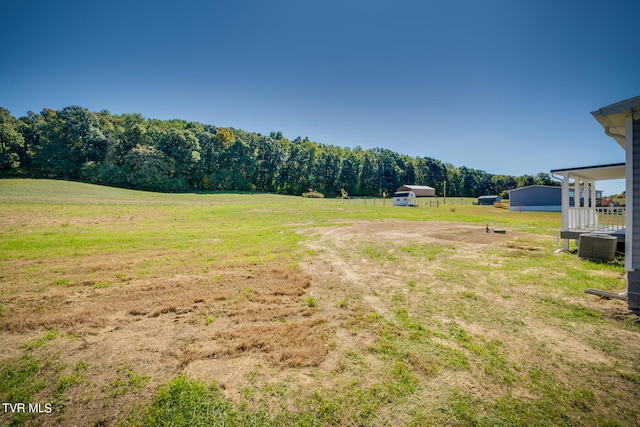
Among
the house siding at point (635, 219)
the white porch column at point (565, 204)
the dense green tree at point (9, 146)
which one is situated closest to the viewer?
the house siding at point (635, 219)

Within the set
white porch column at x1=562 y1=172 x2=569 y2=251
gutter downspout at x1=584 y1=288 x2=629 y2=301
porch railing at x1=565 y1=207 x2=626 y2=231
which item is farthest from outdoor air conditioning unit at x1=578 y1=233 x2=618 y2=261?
gutter downspout at x1=584 y1=288 x2=629 y2=301

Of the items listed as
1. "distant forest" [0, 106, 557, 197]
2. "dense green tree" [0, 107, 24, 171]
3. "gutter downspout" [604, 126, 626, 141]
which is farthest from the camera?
"distant forest" [0, 106, 557, 197]

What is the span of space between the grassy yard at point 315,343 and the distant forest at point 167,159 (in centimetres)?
5886

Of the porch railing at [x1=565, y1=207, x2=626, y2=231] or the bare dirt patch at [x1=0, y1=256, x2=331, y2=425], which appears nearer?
the bare dirt patch at [x1=0, y1=256, x2=331, y2=425]

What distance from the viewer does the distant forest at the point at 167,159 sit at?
185 feet

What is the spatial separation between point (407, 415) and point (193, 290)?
5.74m

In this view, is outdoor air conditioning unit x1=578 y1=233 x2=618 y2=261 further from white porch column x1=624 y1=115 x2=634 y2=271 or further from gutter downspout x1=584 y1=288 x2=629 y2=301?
white porch column x1=624 y1=115 x2=634 y2=271

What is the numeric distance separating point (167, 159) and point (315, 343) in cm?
6816

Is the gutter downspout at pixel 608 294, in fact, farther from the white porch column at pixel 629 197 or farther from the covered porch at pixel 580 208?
the covered porch at pixel 580 208

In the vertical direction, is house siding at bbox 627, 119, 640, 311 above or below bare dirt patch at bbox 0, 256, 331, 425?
above

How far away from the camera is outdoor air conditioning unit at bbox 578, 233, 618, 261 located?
342 inches

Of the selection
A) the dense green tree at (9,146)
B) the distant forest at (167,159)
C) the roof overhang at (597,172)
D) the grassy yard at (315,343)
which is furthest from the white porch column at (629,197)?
the dense green tree at (9,146)

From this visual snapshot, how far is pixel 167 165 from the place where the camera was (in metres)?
58.9

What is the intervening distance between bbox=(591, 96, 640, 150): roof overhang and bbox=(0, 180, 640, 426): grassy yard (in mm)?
4144
